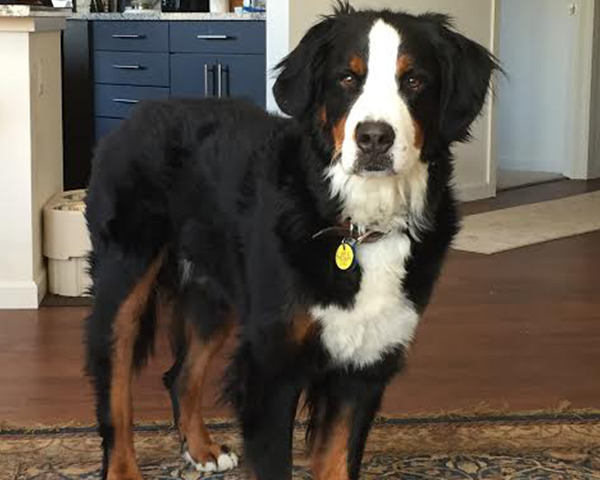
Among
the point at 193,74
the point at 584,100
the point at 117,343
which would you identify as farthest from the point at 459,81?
the point at 584,100

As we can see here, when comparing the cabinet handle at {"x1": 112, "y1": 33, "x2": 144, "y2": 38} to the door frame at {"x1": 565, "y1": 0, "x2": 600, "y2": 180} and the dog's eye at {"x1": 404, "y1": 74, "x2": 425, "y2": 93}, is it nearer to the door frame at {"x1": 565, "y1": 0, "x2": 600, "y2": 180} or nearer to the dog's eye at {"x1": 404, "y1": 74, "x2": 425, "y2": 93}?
the door frame at {"x1": 565, "y1": 0, "x2": 600, "y2": 180}

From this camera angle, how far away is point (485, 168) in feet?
20.1

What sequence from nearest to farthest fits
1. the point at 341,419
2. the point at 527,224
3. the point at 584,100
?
the point at 341,419 → the point at 527,224 → the point at 584,100

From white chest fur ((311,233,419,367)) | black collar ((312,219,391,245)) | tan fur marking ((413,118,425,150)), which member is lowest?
white chest fur ((311,233,419,367))

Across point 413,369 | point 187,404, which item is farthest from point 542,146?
point 187,404

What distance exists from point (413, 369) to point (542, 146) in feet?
14.3

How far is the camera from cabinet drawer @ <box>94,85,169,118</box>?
5.89 metres

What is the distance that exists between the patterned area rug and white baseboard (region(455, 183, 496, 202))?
329 centimetres

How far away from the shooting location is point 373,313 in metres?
1.94

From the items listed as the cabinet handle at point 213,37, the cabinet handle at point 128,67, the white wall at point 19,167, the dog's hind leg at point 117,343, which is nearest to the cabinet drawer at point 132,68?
the cabinet handle at point 128,67

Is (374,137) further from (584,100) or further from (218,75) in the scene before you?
(584,100)

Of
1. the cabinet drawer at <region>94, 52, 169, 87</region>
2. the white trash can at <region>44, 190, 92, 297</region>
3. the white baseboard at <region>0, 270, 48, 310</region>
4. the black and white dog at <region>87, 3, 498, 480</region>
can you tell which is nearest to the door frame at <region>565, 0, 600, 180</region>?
the cabinet drawer at <region>94, 52, 169, 87</region>

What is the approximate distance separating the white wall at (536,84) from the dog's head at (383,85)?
5228mm

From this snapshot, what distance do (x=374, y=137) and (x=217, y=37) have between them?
3.84 meters
